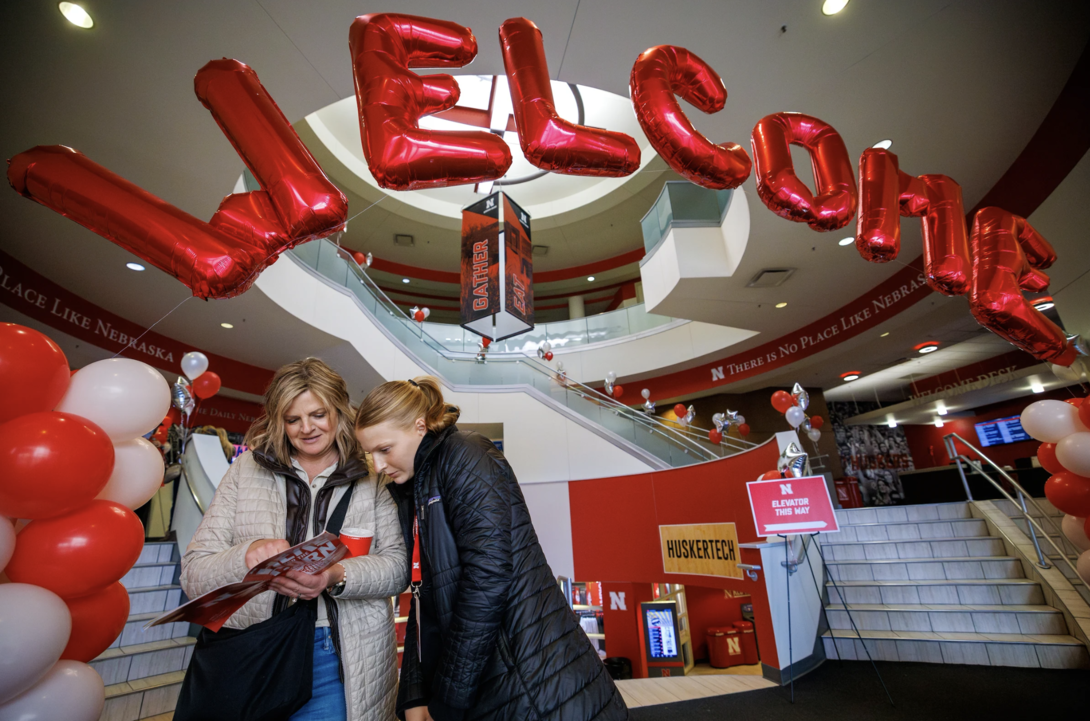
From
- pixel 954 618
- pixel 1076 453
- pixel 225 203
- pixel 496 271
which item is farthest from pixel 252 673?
pixel 496 271

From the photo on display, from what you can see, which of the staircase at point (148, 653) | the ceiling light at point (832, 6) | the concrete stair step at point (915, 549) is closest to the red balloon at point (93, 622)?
the staircase at point (148, 653)

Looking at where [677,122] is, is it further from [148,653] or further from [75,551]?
[148,653]

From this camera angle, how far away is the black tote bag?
102cm

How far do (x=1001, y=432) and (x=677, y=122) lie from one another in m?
14.4

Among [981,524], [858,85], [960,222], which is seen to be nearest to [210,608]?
[960,222]

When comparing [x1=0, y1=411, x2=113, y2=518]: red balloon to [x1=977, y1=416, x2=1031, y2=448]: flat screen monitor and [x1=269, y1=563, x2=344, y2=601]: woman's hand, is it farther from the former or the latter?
[x1=977, y1=416, x2=1031, y2=448]: flat screen monitor

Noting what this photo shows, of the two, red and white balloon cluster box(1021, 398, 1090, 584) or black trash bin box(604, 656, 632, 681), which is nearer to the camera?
red and white balloon cluster box(1021, 398, 1090, 584)

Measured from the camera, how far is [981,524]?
4.59 m

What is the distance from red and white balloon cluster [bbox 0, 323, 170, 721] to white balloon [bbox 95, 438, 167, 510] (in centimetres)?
3

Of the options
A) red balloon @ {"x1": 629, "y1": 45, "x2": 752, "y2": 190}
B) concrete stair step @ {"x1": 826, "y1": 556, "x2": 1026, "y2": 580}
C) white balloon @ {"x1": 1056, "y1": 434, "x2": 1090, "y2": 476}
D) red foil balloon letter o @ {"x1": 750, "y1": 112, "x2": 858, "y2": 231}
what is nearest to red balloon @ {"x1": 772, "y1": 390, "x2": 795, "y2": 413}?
concrete stair step @ {"x1": 826, "y1": 556, "x2": 1026, "y2": 580}

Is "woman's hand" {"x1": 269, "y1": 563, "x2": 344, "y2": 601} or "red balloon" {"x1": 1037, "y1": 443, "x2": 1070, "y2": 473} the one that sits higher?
"red balloon" {"x1": 1037, "y1": 443, "x2": 1070, "y2": 473}

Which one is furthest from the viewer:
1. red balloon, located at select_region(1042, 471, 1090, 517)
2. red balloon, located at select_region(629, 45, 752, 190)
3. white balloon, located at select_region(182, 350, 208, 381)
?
white balloon, located at select_region(182, 350, 208, 381)

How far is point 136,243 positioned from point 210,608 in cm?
140

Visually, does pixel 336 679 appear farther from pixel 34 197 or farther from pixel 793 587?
pixel 793 587
